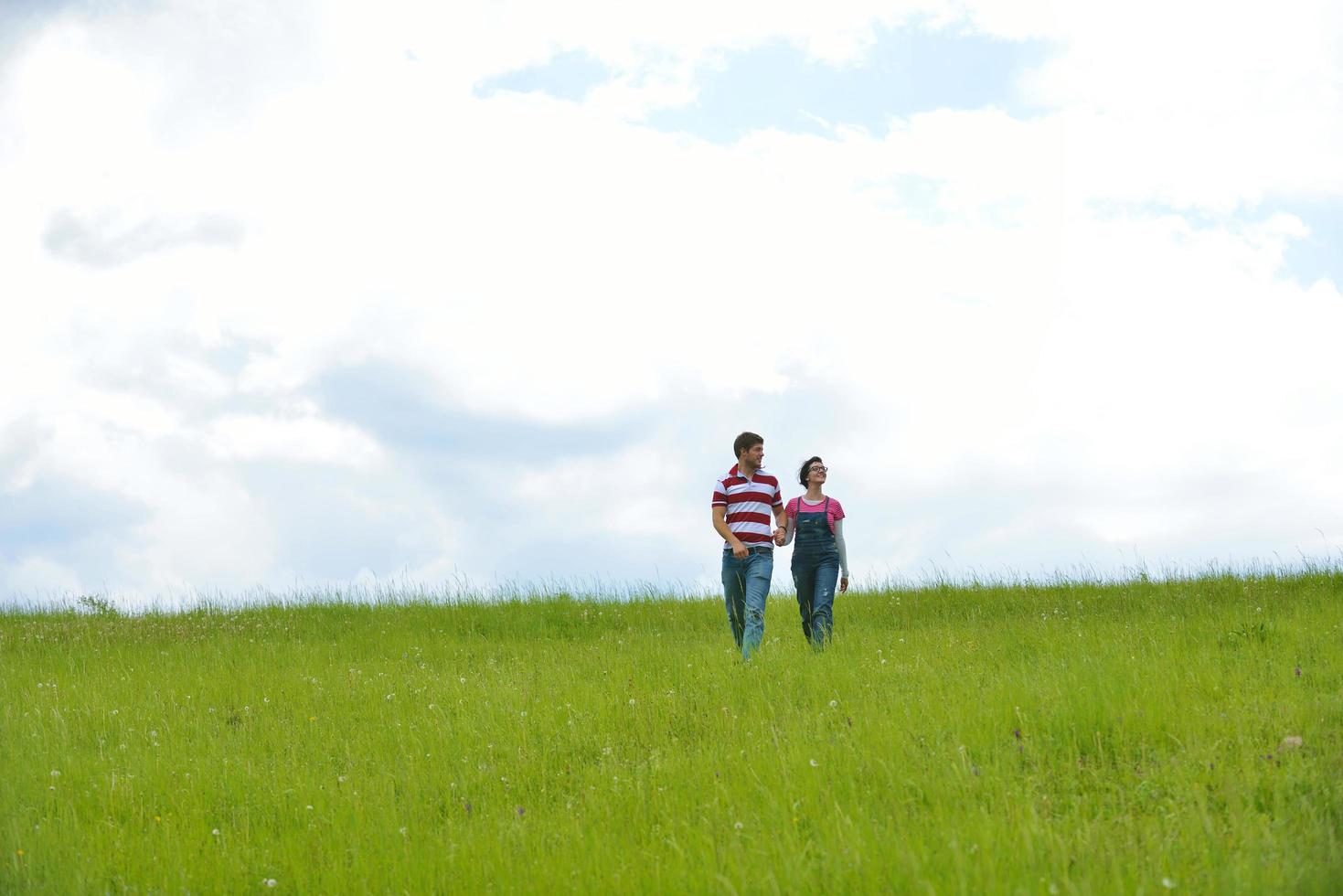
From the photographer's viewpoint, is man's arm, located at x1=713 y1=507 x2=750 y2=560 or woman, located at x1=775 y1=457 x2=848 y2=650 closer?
man's arm, located at x1=713 y1=507 x2=750 y2=560

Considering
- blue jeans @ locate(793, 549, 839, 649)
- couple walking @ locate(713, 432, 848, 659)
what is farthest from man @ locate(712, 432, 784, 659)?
blue jeans @ locate(793, 549, 839, 649)

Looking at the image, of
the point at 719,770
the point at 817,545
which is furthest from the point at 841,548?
the point at 719,770

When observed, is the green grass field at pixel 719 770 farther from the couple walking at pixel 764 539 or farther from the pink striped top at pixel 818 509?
the pink striped top at pixel 818 509

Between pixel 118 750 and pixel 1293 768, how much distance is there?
10444mm

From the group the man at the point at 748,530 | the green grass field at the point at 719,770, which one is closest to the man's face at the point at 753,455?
the man at the point at 748,530

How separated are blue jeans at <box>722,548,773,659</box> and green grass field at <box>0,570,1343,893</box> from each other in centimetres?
36

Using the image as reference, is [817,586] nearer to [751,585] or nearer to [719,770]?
[751,585]

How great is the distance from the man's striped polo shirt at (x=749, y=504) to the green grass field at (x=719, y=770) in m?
1.44

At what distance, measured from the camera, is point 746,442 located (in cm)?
1309

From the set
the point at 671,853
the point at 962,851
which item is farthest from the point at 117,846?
the point at 962,851

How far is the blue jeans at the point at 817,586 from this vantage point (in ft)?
43.8

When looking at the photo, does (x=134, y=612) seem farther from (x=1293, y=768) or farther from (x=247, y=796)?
(x=1293, y=768)

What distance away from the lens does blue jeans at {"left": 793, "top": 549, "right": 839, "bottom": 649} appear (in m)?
13.4

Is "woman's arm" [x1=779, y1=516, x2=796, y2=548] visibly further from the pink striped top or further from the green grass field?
the green grass field
